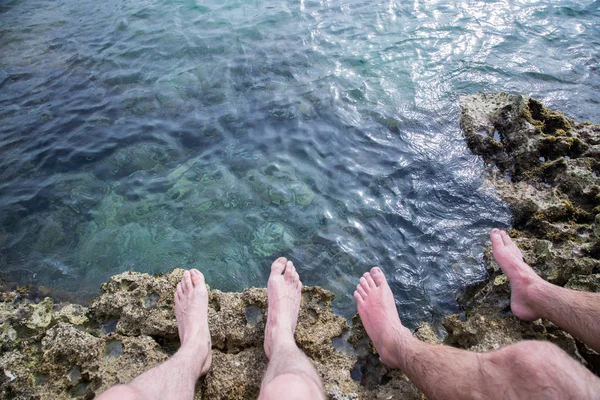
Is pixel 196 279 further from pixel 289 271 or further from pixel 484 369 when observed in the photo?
pixel 484 369

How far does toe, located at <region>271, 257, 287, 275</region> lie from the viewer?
3316mm

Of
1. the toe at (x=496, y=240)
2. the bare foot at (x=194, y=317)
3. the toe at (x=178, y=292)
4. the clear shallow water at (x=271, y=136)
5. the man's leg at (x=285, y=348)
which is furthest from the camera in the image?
the clear shallow water at (x=271, y=136)

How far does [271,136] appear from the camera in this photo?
4.97 metres

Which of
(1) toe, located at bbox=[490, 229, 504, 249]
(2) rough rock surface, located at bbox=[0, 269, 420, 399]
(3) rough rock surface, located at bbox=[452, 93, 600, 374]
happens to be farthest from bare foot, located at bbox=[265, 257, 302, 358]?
(1) toe, located at bbox=[490, 229, 504, 249]

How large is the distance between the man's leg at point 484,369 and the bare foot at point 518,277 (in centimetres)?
67

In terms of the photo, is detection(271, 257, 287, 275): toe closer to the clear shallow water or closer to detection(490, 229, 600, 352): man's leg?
the clear shallow water

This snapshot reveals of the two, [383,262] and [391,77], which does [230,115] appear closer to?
[391,77]

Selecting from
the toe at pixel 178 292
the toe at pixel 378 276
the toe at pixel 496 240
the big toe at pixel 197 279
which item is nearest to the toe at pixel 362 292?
the toe at pixel 378 276

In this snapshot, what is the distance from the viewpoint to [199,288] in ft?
10.1

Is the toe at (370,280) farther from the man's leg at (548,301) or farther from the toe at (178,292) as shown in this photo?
the toe at (178,292)

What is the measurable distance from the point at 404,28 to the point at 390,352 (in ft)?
18.4

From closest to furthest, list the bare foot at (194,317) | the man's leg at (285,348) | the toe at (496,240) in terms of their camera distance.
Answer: the man's leg at (285,348) → the bare foot at (194,317) → the toe at (496,240)

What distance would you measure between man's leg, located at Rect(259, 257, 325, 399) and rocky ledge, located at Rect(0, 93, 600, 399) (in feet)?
0.43

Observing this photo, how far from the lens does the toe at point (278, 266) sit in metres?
3.32
